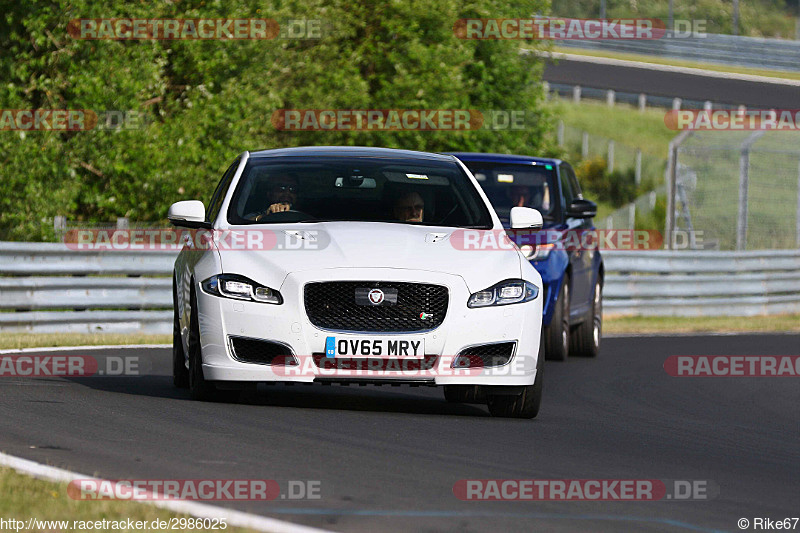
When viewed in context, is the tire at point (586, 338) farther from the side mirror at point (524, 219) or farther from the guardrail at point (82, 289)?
the side mirror at point (524, 219)

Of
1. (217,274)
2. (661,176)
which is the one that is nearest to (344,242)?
(217,274)

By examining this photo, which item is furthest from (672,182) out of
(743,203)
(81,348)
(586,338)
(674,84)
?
(674,84)

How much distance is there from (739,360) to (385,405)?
7070 mm

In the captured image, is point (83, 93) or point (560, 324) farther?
point (83, 93)

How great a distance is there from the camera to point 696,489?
22.8 feet

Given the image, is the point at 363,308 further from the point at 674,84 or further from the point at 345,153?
the point at 674,84

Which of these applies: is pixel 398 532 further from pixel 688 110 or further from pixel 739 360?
pixel 688 110

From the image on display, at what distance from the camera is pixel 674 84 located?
5228cm

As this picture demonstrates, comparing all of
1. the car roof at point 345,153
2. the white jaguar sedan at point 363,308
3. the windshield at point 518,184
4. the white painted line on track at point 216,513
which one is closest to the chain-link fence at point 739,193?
the windshield at point 518,184

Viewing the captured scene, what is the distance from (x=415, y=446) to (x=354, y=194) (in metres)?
2.56

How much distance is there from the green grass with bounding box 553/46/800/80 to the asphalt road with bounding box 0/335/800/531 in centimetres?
4113

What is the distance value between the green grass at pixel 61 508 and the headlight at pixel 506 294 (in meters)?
3.41

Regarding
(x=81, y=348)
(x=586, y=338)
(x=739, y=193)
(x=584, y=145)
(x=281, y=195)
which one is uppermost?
(x=281, y=195)

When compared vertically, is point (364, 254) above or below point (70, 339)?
above
